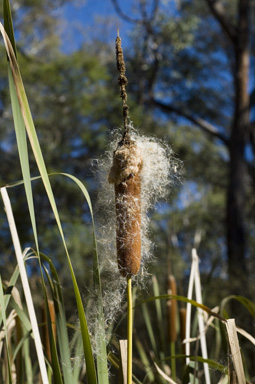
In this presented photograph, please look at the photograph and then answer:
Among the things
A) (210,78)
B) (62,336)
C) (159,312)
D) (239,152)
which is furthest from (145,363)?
(210,78)

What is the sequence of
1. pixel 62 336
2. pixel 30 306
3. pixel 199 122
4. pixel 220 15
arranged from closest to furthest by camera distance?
1. pixel 30 306
2. pixel 62 336
3. pixel 220 15
4. pixel 199 122

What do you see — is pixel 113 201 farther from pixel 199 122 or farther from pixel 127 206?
pixel 199 122

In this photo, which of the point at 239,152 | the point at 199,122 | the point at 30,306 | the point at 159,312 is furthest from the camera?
the point at 199,122

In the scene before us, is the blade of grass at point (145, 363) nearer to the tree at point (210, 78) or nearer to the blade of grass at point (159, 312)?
the blade of grass at point (159, 312)

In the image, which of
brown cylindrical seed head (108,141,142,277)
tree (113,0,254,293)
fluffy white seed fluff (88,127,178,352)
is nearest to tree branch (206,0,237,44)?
tree (113,0,254,293)

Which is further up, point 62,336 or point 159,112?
point 159,112
